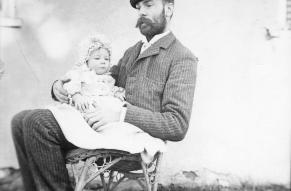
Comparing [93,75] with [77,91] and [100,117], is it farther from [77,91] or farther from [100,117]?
[100,117]

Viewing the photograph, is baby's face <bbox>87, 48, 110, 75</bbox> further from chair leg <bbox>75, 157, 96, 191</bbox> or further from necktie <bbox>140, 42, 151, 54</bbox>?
chair leg <bbox>75, 157, 96, 191</bbox>

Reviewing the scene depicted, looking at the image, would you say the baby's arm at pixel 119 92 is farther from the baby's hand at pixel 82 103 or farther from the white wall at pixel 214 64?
the white wall at pixel 214 64

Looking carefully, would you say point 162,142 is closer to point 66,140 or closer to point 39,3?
point 66,140

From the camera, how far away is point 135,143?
2840 millimetres

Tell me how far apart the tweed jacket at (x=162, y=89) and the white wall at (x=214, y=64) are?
518mm

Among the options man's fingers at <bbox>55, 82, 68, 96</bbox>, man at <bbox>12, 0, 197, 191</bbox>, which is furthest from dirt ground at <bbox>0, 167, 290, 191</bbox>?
man's fingers at <bbox>55, 82, 68, 96</bbox>

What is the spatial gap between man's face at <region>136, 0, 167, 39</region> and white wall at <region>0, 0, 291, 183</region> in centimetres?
41

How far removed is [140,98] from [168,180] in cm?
88

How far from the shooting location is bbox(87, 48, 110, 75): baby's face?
3.13 meters

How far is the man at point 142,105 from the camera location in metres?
2.76

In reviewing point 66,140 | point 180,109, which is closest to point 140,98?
point 180,109

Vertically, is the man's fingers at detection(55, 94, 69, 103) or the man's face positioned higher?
the man's face

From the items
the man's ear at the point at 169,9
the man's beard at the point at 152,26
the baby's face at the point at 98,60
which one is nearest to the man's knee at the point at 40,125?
the baby's face at the point at 98,60

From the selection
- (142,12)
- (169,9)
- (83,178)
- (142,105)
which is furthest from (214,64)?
(83,178)
